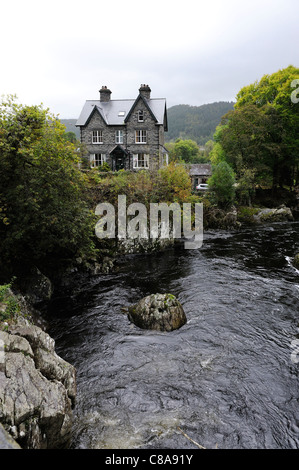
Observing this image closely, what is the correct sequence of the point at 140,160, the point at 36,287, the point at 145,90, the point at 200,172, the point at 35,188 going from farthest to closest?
the point at 200,172 → the point at 140,160 → the point at 145,90 → the point at 36,287 → the point at 35,188

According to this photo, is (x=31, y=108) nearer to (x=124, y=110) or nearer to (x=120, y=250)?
(x=120, y=250)

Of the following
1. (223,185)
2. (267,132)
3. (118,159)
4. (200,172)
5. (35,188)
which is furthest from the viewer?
(200,172)

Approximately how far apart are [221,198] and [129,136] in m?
16.0

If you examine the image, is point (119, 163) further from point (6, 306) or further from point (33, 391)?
point (33, 391)

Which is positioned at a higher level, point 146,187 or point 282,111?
point 282,111

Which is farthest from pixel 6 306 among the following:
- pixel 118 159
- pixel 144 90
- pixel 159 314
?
pixel 144 90

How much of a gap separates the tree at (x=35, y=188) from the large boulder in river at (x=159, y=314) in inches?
172

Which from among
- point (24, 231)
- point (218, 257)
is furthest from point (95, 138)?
point (24, 231)

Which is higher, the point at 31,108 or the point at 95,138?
the point at 95,138

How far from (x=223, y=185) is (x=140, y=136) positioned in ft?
48.0

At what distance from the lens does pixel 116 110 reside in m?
40.2

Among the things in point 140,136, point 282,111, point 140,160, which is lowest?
point 140,160

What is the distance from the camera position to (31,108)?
36.4ft

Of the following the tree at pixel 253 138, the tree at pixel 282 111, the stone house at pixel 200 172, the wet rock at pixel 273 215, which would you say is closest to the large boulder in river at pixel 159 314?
the wet rock at pixel 273 215
